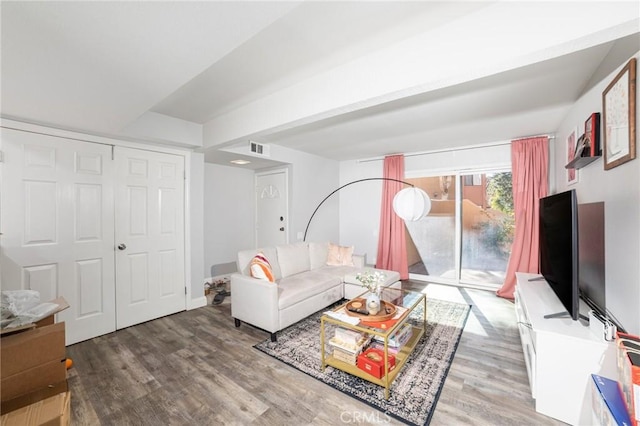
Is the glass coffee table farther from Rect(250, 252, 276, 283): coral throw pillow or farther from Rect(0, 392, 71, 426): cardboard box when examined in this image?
Rect(0, 392, 71, 426): cardboard box

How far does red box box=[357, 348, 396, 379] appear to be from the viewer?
6.10ft

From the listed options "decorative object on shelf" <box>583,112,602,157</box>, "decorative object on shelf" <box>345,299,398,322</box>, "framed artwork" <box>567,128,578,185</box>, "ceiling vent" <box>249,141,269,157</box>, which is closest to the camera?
"decorative object on shelf" <box>583,112,602,157</box>

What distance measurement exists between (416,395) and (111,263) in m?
3.26

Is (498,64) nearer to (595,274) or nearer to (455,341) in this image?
(595,274)

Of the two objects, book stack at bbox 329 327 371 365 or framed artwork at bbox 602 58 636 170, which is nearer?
framed artwork at bbox 602 58 636 170

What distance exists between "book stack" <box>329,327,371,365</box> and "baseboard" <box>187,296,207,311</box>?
233cm

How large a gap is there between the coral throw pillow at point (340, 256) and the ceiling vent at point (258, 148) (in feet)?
6.15

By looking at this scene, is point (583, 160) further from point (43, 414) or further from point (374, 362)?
point (43, 414)

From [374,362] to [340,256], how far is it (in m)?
2.20

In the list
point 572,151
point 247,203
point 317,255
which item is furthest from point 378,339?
point 247,203

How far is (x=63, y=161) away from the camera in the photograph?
2.54 meters

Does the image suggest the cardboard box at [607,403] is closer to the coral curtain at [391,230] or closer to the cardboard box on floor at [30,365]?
the cardboard box on floor at [30,365]

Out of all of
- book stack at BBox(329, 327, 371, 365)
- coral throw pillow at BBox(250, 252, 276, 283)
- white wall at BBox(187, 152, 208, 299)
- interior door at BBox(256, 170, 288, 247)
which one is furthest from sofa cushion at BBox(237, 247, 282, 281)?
book stack at BBox(329, 327, 371, 365)

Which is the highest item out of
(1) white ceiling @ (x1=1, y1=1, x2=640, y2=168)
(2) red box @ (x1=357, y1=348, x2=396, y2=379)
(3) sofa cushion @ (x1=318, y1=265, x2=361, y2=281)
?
(1) white ceiling @ (x1=1, y1=1, x2=640, y2=168)
